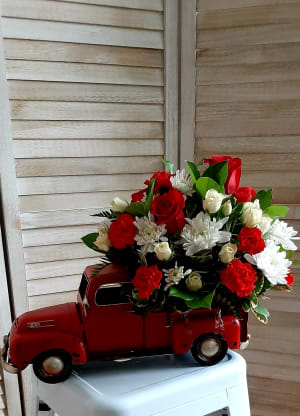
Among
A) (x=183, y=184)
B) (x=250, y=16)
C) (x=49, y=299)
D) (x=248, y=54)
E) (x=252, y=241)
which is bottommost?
(x=49, y=299)

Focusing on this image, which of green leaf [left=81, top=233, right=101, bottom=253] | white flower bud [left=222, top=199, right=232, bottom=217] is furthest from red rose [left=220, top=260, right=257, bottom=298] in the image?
green leaf [left=81, top=233, right=101, bottom=253]

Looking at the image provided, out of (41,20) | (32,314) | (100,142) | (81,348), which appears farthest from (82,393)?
(41,20)

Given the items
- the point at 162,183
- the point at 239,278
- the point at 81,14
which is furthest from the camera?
the point at 81,14

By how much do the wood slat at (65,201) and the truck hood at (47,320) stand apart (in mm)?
479

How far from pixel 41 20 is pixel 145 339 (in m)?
0.97

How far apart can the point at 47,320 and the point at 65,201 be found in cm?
54

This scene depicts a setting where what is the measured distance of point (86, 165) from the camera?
131 cm

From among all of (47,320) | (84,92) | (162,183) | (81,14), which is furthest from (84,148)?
(47,320)

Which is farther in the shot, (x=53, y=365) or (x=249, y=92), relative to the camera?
(x=249, y=92)

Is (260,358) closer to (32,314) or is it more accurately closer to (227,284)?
(227,284)

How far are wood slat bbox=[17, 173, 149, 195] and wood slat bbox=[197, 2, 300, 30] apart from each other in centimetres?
55

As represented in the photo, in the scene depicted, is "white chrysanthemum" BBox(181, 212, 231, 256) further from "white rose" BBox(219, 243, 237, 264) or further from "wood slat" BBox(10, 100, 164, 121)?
"wood slat" BBox(10, 100, 164, 121)

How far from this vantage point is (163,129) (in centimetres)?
138

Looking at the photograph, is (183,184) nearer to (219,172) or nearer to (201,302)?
(219,172)
